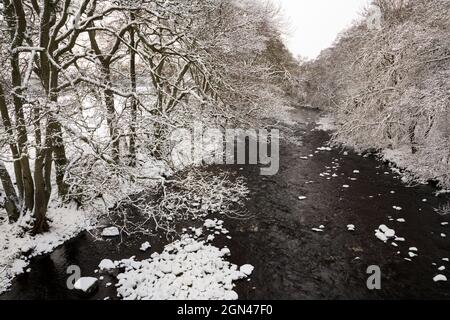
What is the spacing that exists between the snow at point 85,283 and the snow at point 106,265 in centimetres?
56

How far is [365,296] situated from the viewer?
21.3 ft

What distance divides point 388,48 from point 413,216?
287 inches

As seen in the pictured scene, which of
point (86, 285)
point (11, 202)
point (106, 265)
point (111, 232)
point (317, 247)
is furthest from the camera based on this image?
point (111, 232)

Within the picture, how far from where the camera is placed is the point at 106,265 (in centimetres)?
732

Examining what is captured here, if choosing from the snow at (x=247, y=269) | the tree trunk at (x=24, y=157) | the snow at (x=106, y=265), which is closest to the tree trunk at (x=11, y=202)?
the tree trunk at (x=24, y=157)

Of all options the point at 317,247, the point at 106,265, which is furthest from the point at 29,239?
the point at 317,247

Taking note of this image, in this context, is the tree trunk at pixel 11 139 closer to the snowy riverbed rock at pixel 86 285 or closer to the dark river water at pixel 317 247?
the dark river water at pixel 317 247

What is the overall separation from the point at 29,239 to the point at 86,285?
2.70 m

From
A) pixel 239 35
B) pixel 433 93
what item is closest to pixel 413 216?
pixel 433 93

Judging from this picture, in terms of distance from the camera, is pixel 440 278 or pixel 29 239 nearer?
pixel 440 278

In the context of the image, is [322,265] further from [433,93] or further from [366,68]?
[366,68]

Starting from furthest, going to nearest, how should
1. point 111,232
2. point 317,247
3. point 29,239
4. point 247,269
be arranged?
point 111,232 < point 317,247 < point 29,239 < point 247,269

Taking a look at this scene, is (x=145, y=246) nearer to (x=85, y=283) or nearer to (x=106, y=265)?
(x=106, y=265)

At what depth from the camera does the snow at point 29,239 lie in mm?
7160
